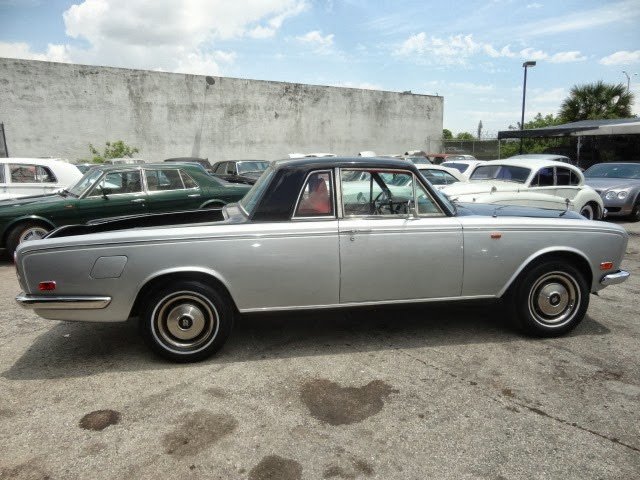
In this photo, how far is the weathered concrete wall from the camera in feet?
66.9

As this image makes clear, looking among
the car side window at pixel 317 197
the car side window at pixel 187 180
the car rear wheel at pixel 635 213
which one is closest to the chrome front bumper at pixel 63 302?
the car side window at pixel 317 197

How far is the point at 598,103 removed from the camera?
26359 millimetres

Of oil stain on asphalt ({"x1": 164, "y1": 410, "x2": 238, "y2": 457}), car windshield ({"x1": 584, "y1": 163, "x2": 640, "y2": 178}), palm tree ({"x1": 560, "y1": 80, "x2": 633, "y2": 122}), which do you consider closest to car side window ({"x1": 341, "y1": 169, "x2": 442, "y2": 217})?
oil stain on asphalt ({"x1": 164, "y1": 410, "x2": 238, "y2": 457})

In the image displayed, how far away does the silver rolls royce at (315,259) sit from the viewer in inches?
134

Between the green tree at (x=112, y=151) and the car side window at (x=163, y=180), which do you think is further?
the green tree at (x=112, y=151)

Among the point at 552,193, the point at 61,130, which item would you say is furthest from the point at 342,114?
the point at 552,193

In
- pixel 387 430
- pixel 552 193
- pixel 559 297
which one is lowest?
pixel 387 430

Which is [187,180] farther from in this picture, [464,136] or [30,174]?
[464,136]

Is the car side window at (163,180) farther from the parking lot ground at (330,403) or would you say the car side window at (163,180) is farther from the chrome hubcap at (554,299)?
the chrome hubcap at (554,299)

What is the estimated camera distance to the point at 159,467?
2.44m

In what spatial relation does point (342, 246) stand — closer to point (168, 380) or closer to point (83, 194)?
point (168, 380)

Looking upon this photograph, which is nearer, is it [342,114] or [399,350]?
[399,350]

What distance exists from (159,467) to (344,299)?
1.79 m

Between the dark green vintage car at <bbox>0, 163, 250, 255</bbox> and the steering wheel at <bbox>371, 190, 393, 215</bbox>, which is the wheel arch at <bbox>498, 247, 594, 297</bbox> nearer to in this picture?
the steering wheel at <bbox>371, 190, 393, 215</bbox>
